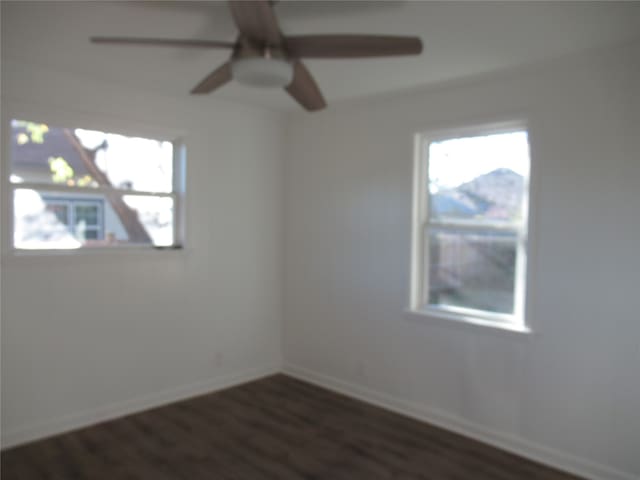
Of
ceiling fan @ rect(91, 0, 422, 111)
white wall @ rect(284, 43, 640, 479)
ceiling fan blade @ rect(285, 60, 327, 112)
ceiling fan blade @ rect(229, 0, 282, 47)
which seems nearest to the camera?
ceiling fan blade @ rect(229, 0, 282, 47)

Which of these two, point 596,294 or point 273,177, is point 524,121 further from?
point 273,177

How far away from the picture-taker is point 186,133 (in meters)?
3.89

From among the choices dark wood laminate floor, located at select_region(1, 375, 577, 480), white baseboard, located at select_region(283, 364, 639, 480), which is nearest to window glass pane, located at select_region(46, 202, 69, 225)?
dark wood laminate floor, located at select_region(1, 375, 577, 480)

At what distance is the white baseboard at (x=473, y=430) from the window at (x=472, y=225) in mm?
772

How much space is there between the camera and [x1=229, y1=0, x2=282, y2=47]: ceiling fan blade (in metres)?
1.56

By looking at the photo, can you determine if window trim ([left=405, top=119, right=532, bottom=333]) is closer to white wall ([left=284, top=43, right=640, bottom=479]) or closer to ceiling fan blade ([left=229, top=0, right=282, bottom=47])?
white wall ([left=284, top=43, right=640, bottom=479])

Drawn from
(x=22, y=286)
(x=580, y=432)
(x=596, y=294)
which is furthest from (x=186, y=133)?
(x=580, y=432)

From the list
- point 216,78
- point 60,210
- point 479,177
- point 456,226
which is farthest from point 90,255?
point 479,177

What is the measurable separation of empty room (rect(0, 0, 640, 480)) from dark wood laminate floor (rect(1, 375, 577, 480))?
0.07 feet

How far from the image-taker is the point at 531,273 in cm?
305

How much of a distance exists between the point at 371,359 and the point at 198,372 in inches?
60.3

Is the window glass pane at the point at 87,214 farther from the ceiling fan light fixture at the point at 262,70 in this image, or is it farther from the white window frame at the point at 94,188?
the ceiling fan light fixture at the point at 262,70

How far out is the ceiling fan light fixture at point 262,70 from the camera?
188 centimetres

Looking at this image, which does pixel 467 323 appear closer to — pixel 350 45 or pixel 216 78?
pixel 350 45
